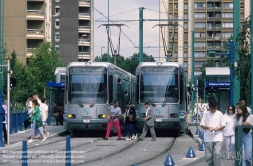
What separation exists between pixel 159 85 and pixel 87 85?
10.3 feet

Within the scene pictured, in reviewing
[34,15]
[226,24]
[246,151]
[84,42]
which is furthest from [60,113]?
[226,24]

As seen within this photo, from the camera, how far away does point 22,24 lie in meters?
93.6

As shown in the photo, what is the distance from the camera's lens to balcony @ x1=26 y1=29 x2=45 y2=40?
92525 millimetres

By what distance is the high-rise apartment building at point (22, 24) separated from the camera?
92.9 m

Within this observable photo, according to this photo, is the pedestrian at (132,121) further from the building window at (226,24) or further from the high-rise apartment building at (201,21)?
the building window at (226,24)

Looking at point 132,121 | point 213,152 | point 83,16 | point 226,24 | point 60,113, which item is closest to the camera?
point 213,152

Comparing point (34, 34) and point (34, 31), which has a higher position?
point (34, 31)

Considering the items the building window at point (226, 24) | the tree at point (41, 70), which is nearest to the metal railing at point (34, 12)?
the tree at point (41, 70)

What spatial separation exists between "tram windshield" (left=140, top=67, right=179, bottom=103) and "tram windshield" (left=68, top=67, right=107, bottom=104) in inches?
68.6

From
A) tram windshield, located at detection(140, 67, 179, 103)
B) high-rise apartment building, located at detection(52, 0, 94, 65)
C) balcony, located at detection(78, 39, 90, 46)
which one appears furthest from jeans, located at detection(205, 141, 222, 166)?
balcony, located at detection(78, 39, 90, 46)

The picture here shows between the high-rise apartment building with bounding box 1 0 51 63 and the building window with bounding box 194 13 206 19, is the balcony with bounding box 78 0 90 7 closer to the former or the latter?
the high-rise apartment building with bounding box 1 0 51 63

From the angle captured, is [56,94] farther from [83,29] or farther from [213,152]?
[83,29]

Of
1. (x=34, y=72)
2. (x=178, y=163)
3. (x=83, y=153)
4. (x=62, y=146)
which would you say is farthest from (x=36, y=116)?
(x=34, y=72)

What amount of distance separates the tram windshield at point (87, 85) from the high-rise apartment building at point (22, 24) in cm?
6033
